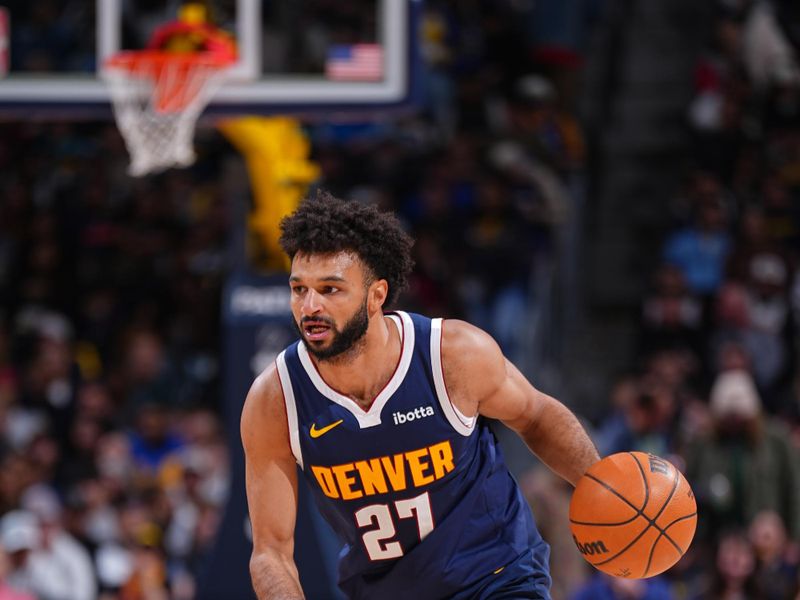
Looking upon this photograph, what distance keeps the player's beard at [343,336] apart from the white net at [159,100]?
435 centimetres

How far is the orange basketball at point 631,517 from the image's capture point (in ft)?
15.5

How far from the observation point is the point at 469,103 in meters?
14.0

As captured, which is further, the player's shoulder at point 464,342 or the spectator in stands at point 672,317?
the spectator in stands at point 672,317

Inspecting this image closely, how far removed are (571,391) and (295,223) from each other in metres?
7.90

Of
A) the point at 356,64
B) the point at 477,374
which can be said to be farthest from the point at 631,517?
the point at 356,64

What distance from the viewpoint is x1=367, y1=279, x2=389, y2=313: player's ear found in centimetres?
449

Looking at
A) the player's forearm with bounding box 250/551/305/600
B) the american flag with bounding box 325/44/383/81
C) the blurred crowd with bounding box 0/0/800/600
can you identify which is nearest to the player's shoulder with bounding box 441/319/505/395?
the player's forearm with bounding box 250/551/305/600

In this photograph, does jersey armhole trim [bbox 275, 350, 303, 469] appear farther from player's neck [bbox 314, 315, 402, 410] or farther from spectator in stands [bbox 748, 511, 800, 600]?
spectator in stands [bbox 748, 511, 800, 600]

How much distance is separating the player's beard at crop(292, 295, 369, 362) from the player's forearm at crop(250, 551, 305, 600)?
648 mm

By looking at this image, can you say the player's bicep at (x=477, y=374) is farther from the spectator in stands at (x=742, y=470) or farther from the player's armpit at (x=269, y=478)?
the spectator in stands at (x=742, y=470)

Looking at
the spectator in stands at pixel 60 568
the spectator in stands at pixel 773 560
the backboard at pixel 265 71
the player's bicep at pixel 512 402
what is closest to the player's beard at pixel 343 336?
the player's bicep at pixel 512 402

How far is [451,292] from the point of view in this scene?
11.8 m

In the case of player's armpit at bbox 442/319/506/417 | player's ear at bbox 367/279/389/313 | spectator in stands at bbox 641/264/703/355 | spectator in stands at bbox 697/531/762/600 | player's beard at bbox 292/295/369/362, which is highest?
player's ear at bbox 367/279/389/313

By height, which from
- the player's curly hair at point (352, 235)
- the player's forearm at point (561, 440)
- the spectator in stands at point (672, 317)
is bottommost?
the spectator in stands at point (672, 317)
